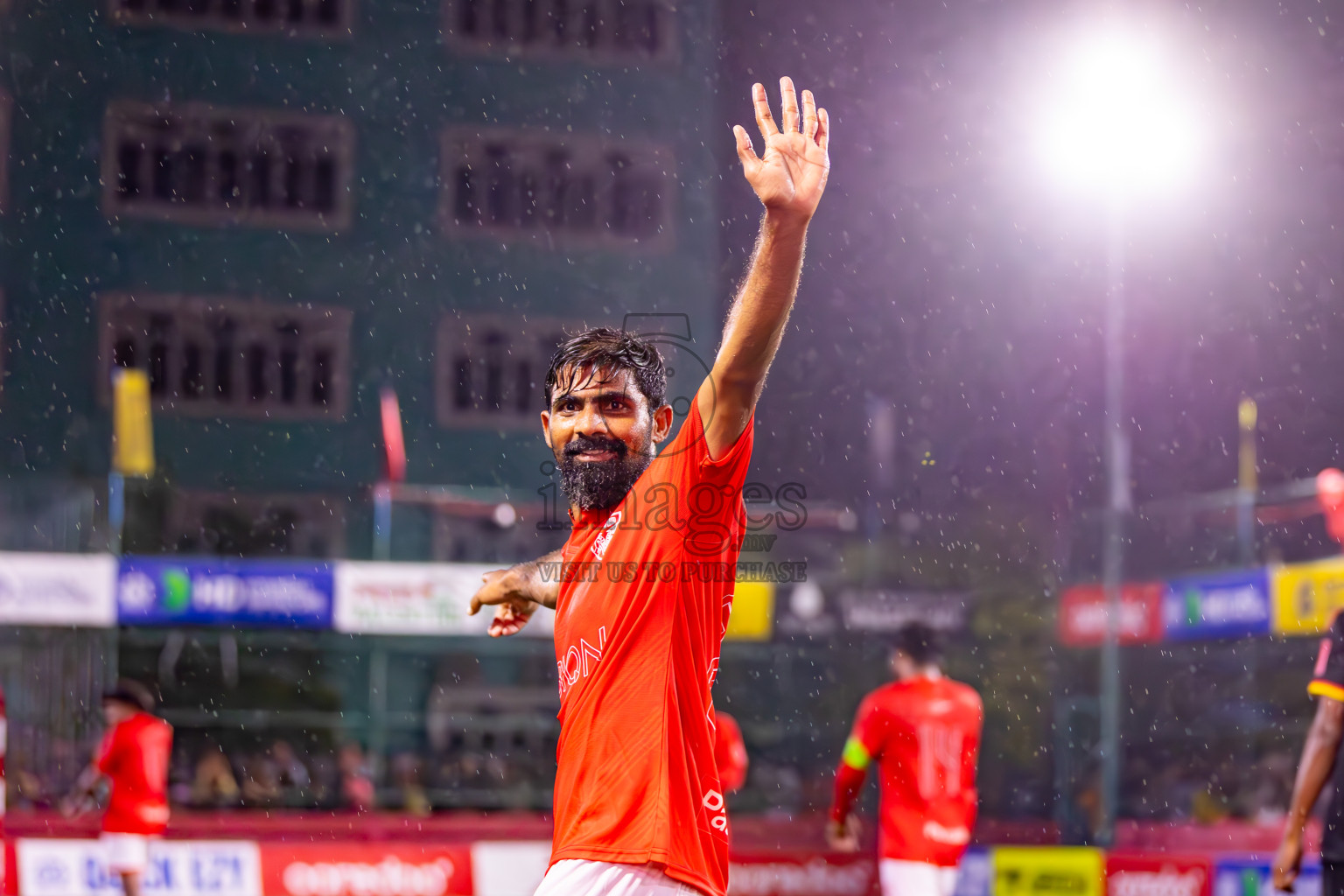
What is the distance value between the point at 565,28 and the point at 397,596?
16543 mm

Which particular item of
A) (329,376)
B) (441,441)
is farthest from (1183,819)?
(329,376)

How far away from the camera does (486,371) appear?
2733cm

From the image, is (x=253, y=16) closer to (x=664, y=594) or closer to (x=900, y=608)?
(x=900, y=608)

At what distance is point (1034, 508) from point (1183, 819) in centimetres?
1095

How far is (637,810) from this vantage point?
242 centimetres

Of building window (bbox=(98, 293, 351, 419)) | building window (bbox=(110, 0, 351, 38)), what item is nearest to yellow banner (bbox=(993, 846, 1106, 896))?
building window (bbox=(98, 293, 351, 419))

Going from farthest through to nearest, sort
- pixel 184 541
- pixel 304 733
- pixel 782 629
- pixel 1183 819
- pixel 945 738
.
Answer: pixel 184 541 < pixel 304 733 < pixel 782 629 < pixel 1183 819 < pixel 945 738

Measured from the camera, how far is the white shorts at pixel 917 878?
7.73m

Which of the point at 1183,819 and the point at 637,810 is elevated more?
the point at 637,810

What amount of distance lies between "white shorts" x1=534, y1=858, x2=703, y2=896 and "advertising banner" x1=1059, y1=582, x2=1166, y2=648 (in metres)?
13.2

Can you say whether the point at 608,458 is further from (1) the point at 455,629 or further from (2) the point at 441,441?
(2) the point at 441,441

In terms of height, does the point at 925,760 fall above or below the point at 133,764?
above

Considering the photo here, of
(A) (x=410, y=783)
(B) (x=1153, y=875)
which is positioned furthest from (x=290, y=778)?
(B) (x=1153, y=875)

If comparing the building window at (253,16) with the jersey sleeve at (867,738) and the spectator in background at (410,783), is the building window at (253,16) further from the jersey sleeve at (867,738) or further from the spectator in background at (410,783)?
the jersey sleeve at (867,738)
